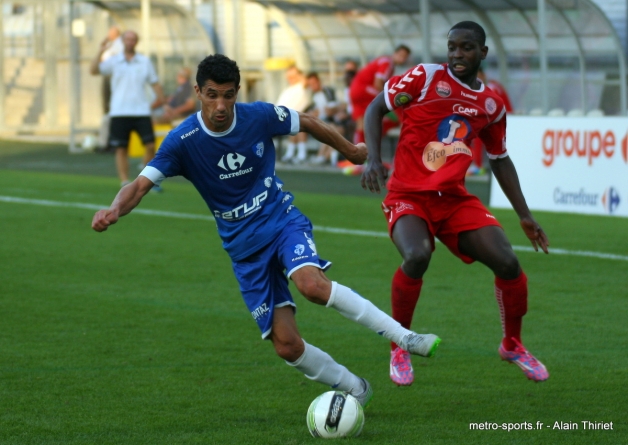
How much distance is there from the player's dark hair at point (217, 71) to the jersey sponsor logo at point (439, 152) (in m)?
1.37

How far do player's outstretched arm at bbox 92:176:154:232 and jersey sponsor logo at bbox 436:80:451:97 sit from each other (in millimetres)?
1788

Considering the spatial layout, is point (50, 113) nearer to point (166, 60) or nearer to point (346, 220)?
point (166, 60)

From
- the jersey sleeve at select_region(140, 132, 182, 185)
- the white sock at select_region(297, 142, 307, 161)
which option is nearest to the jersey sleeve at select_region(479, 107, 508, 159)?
the jersey sleeve at select_region(140, 132, 182, 185)

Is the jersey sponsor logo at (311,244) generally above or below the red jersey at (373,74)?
below

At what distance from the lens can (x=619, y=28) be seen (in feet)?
61.8

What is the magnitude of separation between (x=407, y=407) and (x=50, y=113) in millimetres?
26253

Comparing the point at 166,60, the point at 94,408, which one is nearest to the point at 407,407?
the point at 94,408

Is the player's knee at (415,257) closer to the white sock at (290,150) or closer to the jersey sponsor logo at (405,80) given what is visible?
the jersey sponsor logo at (405,80)

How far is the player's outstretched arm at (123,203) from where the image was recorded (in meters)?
4.78

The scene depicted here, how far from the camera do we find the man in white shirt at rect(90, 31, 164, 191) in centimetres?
1522

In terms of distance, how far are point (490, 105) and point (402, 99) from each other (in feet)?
1.60

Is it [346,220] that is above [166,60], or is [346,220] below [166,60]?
below

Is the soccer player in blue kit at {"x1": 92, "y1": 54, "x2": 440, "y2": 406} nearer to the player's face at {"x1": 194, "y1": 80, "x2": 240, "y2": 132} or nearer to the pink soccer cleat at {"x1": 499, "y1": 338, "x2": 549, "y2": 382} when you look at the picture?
the player's face at {"x1": 194, "y1": 80, "x2": 240, "y2": 132}

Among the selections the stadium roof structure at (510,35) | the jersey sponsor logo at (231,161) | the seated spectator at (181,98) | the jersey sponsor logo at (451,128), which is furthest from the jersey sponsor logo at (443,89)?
the seated spectator at (181,98)
